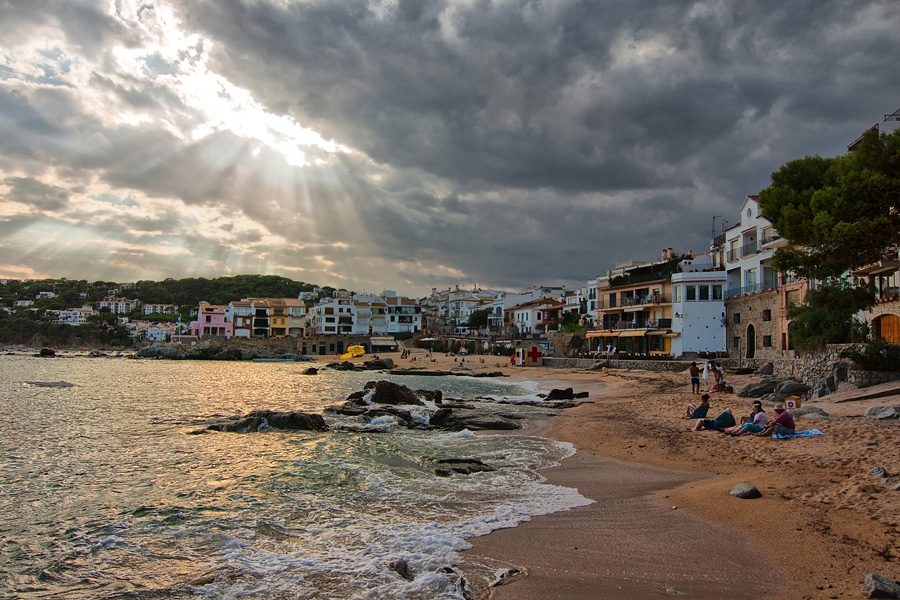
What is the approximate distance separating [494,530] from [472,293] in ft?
452

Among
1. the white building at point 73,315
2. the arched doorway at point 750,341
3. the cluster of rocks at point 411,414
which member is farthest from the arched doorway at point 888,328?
the white building at point 73,315

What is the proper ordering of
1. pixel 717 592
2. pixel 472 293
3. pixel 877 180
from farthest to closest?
pixel 472 293 < pixel 877 180 < pixel 717 592

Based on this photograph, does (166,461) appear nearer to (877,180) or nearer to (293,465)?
(293,465)

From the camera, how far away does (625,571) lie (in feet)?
22.6

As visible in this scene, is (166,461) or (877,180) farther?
(877,180)

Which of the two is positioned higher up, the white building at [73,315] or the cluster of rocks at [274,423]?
the white building at [73,315]

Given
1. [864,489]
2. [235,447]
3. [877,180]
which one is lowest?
[235,447]

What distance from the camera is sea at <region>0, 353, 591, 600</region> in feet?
23.6

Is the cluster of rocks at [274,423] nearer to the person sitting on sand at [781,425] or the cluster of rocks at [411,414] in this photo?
the cluster of rocks at [411,414]

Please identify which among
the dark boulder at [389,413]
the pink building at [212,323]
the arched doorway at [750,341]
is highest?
the pink building at [212,323]

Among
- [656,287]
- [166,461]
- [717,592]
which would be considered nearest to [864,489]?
[717,592]

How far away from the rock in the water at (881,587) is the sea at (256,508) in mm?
3990

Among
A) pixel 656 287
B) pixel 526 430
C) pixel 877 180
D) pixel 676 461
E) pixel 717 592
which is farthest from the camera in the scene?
pixel 656 287

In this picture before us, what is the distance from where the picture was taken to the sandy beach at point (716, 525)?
21.1 ft
